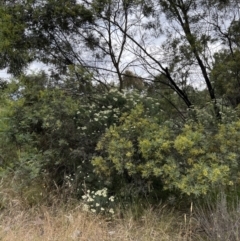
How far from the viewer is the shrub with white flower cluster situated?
4.02 meters

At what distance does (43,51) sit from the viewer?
22.7ft

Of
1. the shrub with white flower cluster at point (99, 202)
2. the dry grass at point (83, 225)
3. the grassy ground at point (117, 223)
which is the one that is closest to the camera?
the grassy ground at point (117, 223)

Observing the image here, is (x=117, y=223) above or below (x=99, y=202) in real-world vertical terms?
below

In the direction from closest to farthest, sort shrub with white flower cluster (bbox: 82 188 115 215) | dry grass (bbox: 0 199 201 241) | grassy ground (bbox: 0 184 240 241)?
grassy ground (bbox: 0 184 240 241)
dry grass (bbox: 0 199 201 241)
shrub with white flower cluster (bbox: 82 188 115 215)

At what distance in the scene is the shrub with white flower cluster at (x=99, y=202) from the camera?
158 inches

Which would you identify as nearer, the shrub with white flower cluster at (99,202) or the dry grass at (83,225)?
the dry grass at (83,225)

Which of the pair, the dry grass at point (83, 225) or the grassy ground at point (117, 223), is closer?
the grassy ground at point (117, 223)

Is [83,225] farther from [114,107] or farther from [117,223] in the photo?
[114,107]

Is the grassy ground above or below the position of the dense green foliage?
below

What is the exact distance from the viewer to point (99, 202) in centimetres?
405

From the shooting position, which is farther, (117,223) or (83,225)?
(117,223)

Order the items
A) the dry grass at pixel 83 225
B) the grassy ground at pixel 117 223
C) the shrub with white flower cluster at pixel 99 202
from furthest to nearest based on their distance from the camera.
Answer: the shrub with white flower cluster at pixel 99 202 → the dry grass at pixel 83 225 → the grassy ground at pixel 117 223

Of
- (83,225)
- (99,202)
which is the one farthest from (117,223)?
(83,225)

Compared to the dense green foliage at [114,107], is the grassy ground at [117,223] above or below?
below
